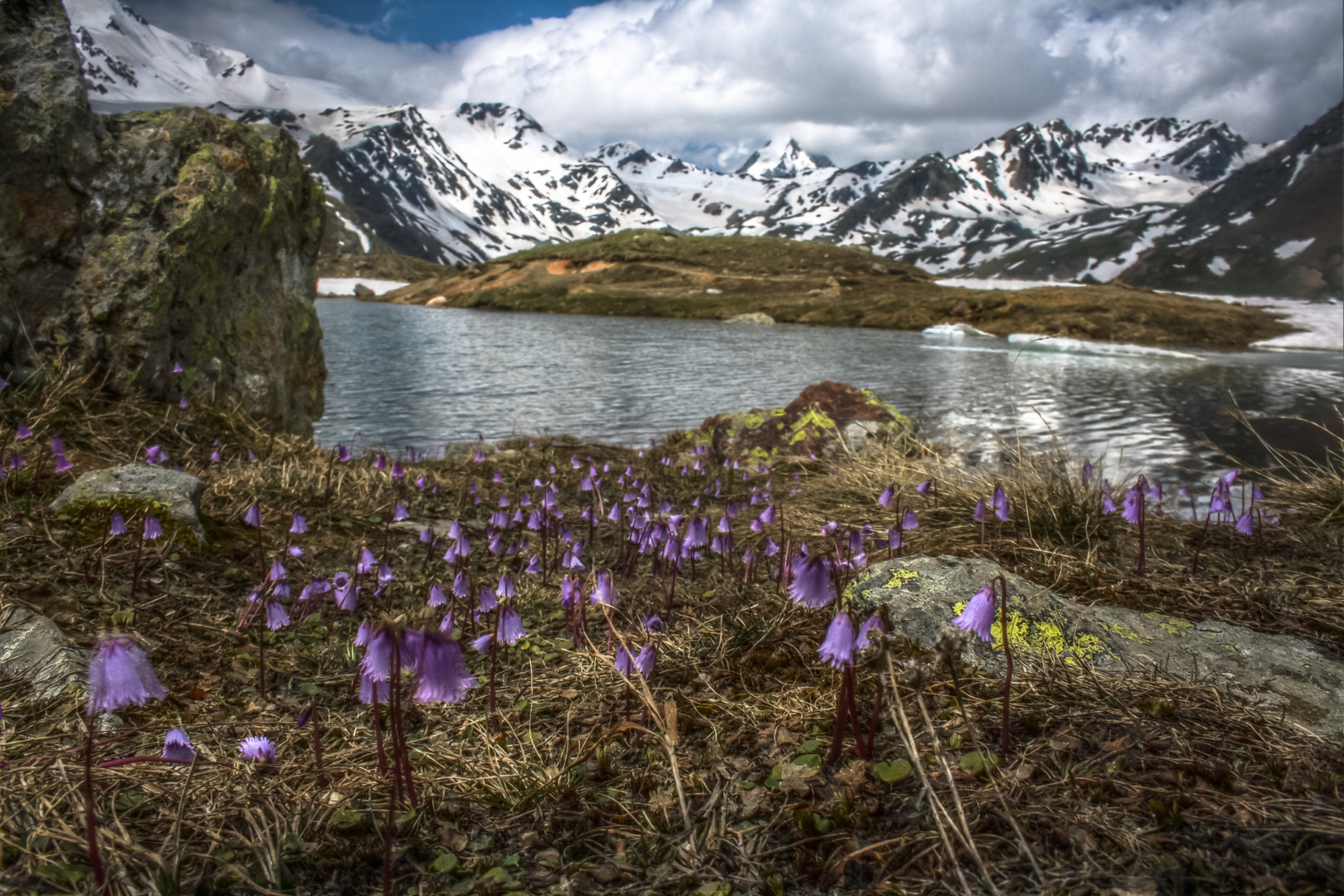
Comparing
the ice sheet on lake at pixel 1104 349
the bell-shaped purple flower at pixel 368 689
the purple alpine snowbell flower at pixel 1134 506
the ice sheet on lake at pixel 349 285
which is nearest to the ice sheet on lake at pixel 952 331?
the ice sheet on lake at pixel 1104 349

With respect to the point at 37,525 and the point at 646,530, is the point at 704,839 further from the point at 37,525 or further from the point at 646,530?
the point at 37,525

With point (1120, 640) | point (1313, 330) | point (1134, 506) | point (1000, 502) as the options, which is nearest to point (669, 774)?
point (1120, 640)

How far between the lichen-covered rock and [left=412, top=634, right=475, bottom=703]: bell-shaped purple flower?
27.8 ft

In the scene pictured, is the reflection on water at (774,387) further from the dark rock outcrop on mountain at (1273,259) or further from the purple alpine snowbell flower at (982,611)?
the dark rock outcrop on mountain at (1273,259)

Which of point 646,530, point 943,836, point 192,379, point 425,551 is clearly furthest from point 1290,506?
point 192,379

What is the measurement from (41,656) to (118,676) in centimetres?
170

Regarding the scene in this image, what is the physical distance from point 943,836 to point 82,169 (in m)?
8.54

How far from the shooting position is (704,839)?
1891 mm

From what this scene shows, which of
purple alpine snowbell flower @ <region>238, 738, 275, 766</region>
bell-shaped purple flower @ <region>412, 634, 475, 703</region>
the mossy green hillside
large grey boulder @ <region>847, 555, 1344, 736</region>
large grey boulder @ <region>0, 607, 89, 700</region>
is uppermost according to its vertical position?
the mossy green hillside

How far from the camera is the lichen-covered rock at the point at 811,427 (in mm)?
10258

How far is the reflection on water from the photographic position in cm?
1466

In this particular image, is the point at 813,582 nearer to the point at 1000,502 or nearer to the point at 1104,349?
the point at 1000,502

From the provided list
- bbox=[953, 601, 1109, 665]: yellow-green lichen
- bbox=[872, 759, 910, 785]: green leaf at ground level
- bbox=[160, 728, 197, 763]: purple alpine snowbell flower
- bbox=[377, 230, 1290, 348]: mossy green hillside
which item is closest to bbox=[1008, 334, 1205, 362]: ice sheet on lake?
bbox=[377, 230, 1290, 348]: mossy green hillside

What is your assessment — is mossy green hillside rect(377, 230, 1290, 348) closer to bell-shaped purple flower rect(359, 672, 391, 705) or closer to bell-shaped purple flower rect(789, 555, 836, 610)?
bell-shaped purple flower rect(789, 555, 836, 610)
